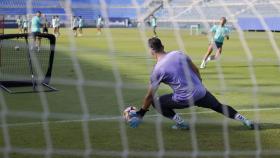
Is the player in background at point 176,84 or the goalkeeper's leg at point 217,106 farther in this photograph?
the goalkeeper's leg at point 217,106

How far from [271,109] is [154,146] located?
3.07 metres

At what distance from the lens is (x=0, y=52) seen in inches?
462

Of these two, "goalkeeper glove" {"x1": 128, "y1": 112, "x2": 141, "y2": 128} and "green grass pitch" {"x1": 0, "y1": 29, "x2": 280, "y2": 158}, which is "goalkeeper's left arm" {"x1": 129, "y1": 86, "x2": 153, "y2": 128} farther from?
"green grass pitch" {"x1": 0, "y1": 29, "x2": 280, "y2": 158}

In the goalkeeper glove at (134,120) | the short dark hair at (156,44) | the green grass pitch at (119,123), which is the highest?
the short dark hair at (156,44)

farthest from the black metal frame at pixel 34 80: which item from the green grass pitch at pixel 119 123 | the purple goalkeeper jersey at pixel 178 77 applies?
the purple goalkeeper jersey at pixel 178 77

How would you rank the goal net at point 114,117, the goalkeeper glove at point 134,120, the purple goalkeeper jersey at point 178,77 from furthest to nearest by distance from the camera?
1. the goalkeeper glove at point 134,120
2. the purple goalkeeper jersey at point 178,77
3. the goal net at point 114,117

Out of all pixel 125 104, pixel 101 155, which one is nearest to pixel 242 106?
pixel 125 104

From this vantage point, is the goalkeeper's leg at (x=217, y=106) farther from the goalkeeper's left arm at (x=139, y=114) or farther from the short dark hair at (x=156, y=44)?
the short dark hair at (x=156, y=44)

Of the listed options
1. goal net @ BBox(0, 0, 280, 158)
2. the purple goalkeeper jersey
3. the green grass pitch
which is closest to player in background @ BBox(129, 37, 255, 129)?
the purple goalkeeper jersey

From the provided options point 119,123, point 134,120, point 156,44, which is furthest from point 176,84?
point 119,123

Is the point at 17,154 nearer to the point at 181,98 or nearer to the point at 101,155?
the point at 101,155

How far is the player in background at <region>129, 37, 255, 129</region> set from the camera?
6.58 metres

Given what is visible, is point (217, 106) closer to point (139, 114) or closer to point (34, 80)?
point (139, 114)

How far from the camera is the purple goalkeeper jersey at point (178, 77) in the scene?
6.57m
